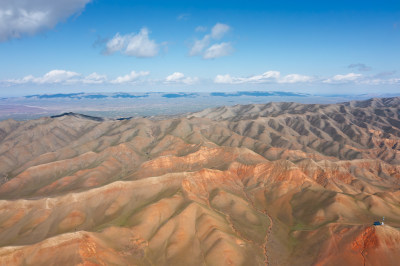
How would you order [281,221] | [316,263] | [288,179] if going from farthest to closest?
[288,179], [281,221], [316,263]

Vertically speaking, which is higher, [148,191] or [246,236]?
[148,191]

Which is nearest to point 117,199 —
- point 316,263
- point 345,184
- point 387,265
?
point 316,263

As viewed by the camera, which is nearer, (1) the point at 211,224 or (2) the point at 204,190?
(1) the point at 211,224

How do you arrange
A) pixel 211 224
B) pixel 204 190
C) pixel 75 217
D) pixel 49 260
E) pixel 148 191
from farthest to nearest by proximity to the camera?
pixel 204 190 → pixel 148 191 → pixel 75 217 → pixel 211 224 → pixel 49 260

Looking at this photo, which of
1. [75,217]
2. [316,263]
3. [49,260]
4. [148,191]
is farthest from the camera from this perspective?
[148,191]

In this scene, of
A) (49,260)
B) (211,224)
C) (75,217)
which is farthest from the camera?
(75,217)

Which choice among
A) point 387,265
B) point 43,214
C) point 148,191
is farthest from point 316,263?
point 43,214

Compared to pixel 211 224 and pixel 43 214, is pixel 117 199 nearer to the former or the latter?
pixel 43 214

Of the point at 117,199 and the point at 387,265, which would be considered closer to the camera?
the point at 387,265

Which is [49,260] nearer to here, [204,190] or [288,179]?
[204,190]
